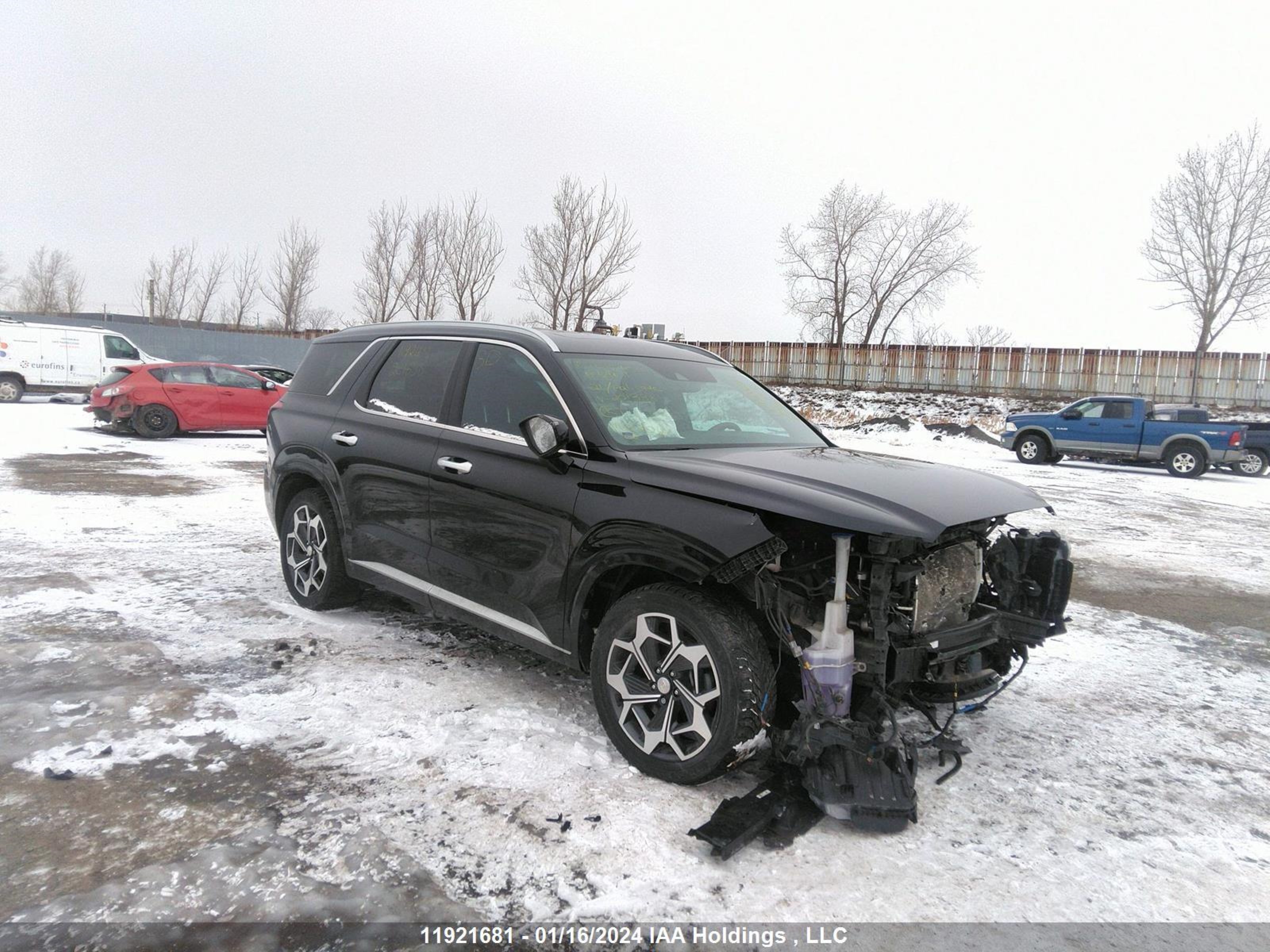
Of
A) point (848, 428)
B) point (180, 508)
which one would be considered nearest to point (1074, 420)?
point (848, 428)

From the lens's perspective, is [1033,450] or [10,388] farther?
[10,388]

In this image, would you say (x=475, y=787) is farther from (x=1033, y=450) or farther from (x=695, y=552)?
(x=1033, y=450)

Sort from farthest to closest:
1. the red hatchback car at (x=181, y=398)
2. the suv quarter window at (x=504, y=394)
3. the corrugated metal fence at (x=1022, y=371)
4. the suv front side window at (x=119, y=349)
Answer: the corrugated metal fence at (x=1022, y=371)
the suv front side window at (x=119, y=349)
the red hatchback car at (x=181, y=398)
the suv quarter window at (x=504, y=394)

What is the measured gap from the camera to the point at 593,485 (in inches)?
133

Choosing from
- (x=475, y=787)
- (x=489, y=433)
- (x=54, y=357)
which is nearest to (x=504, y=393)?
(x=489, y=433)

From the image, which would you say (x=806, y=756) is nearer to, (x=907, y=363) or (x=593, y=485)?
(x=593, y=485)

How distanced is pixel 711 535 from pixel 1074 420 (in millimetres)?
19472

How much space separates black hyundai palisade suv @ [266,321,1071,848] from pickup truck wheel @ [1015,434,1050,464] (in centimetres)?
1761

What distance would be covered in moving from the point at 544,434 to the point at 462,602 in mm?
1054

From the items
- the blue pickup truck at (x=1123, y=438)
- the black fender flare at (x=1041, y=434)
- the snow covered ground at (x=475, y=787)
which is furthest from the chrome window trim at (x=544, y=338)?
the black fender flare at (x=1041, y=434)

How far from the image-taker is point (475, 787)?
10.0ft

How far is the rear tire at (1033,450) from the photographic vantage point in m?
19.9

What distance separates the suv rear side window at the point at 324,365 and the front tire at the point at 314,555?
0.68 metres

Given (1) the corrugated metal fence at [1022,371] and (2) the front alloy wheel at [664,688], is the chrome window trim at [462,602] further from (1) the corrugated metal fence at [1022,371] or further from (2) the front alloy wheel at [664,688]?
(1) the corrugated metal fence at [1022,371]
